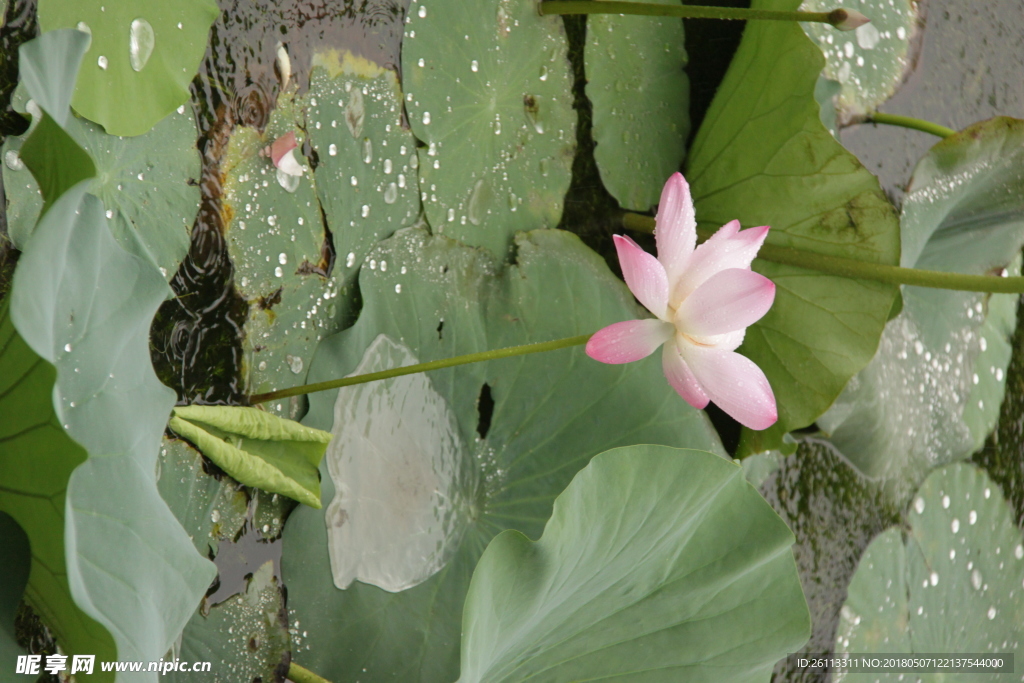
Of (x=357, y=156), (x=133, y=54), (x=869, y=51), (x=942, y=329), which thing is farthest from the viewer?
(x=942, y=329)

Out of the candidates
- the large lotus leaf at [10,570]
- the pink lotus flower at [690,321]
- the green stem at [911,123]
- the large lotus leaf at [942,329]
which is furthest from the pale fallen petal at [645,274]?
the green stem at [911,123]

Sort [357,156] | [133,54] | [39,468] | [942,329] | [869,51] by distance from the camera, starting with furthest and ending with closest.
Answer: [942,329], [869,51], [357,156], [133,54], [39,468]

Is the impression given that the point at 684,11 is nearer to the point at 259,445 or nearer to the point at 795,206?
the point at 795,206

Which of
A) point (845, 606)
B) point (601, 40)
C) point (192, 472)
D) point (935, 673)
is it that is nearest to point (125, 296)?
point (192, 472)

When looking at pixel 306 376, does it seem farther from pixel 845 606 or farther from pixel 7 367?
pixel 845 606

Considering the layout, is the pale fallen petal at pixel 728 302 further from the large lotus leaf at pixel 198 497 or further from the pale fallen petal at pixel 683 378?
the large lotus leaf at pixel 198 497

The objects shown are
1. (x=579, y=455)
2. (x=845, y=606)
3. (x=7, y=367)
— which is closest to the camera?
(x=7, y=367)

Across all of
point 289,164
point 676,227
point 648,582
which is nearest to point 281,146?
point 289,164
